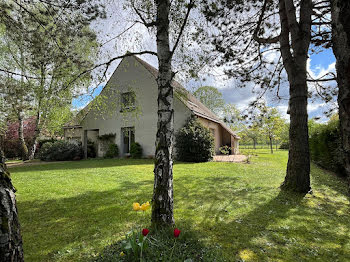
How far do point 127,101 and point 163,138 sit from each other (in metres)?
1.91

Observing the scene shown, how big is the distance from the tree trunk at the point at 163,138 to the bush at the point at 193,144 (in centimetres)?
919

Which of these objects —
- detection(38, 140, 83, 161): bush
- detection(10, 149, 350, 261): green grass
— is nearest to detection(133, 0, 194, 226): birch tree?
detection(10, 149, 350, 261): green grass

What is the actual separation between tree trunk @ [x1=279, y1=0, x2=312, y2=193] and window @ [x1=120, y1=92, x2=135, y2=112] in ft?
14.8

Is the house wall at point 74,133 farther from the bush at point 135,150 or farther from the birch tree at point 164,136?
the birch tree at point 164,136

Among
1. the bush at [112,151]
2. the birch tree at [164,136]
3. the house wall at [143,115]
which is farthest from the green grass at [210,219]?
the bush at [112,151]

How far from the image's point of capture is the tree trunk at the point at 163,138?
272 centimetres

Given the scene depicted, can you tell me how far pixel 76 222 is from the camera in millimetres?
3445

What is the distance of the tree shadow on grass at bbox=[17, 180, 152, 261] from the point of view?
102 inches

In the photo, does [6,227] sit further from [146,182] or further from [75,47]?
[146,182]

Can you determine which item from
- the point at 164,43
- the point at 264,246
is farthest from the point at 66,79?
the point at 264,246

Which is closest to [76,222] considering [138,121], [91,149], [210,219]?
[210,219]

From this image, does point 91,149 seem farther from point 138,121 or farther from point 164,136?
point 164,136

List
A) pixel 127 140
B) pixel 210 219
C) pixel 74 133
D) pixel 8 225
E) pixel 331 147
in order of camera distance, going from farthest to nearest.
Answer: pixel 74 133 < pixel 127 140 < pixel 331 147 < pixel 210 219 < pixel 8 225

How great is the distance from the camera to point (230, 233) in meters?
3.05
